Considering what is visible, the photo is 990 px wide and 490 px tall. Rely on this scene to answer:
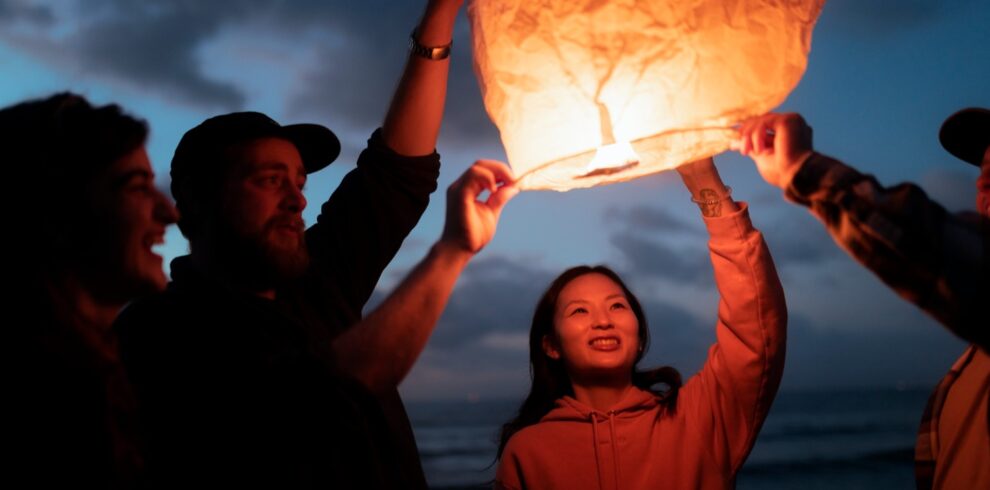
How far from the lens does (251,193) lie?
6.16 feet

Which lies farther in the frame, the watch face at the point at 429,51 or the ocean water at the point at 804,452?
the ocean water at the point at 804,452

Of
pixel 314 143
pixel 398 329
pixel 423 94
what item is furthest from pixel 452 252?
pixel 314 143

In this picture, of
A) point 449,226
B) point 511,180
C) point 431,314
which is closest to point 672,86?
point 511,180

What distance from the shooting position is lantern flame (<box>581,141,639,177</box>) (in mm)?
1464

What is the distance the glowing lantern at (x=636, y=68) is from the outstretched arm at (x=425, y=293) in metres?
→ 0.17

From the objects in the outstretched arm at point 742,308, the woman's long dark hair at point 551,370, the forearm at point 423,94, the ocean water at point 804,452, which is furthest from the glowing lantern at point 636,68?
the ocean water at point 804,452

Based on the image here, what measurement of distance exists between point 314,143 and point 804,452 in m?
16.1

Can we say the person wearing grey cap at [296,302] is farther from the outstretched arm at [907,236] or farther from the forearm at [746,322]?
the forearm at [746,322]

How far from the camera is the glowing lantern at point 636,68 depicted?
135cm

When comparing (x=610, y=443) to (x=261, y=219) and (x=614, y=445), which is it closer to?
(x=614, y=445)

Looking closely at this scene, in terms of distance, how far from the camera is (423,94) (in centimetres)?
205

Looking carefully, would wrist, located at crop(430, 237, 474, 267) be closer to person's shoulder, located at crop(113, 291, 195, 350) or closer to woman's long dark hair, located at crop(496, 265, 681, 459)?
person's shoulder, located at crop(113, 291, 195, 350)

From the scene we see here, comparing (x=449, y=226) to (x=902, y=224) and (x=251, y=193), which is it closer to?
(x=251, y=193)

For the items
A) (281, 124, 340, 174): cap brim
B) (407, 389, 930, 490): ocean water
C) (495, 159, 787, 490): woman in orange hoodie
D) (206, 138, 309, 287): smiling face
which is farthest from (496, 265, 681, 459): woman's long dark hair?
(407, 389, 930, 490): ocean water
